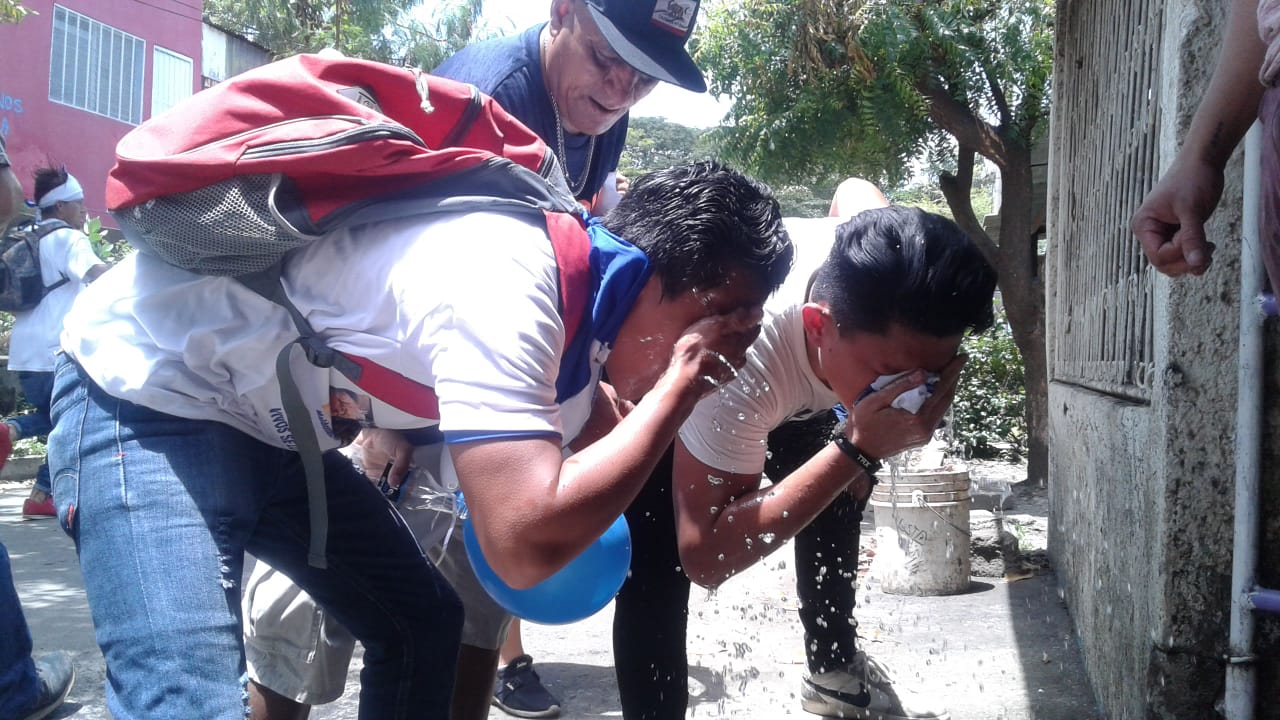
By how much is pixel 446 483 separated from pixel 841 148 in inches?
258

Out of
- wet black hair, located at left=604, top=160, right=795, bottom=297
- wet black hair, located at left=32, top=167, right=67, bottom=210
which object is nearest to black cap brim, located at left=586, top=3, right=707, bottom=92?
wet black hair, located at left=604, top=160, right=795, bottom=297

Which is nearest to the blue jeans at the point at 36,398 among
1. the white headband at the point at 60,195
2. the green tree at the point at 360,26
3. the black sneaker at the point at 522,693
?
the white headband at the point at 60,195

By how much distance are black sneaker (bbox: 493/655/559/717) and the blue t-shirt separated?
1628mm

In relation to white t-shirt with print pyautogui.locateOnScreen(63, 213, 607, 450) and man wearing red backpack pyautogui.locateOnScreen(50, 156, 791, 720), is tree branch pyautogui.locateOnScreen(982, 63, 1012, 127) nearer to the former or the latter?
man wearing red backpack pyautogui.locateOnScreen(50, 156, 791, 720)

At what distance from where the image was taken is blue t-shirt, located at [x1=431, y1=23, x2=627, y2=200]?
8.98ft

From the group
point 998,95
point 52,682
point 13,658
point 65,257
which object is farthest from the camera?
point 998,95

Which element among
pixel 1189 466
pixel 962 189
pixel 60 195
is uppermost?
pixel 962 189

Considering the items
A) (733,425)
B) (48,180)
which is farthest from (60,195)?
(733,425)

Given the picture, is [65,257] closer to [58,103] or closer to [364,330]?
[364,330]

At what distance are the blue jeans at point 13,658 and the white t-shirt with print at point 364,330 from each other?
1.65 m

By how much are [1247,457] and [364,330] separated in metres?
1.78

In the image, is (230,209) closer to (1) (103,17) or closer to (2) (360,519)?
(2) (360,519)

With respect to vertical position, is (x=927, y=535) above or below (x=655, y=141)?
below

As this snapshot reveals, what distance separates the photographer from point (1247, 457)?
2.28 m
